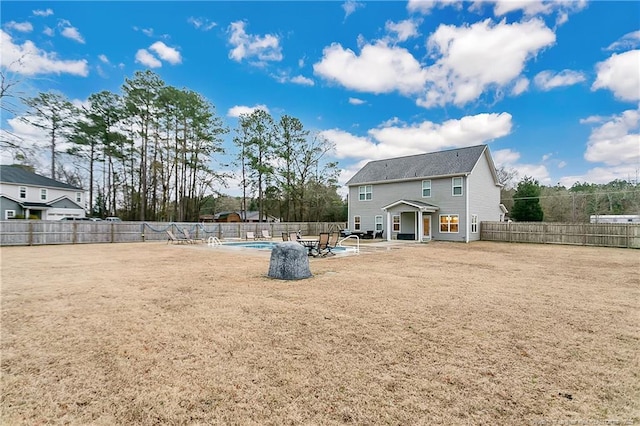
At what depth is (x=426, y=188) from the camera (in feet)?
75.9

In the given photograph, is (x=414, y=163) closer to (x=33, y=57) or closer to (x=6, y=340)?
(x=33, y=57)

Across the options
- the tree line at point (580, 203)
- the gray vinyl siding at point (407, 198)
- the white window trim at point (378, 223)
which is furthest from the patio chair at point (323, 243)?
the tree line at point (580, 203)

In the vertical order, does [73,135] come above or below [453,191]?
above

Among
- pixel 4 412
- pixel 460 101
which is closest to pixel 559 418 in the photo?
pixel 4 412

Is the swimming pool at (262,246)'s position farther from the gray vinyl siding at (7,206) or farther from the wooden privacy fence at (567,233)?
the gray vinyl siding at (7,206)

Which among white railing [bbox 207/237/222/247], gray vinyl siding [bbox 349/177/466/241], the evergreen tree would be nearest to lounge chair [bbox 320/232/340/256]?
white railing [bbox 207/237/222/247]

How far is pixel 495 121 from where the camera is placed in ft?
78.4

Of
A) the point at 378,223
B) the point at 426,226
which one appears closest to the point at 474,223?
the point at 426,226

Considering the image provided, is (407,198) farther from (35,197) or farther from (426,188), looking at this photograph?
(35,197)

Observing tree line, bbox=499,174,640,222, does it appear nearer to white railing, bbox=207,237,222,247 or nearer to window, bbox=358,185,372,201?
window, bbox=358,185,372,201

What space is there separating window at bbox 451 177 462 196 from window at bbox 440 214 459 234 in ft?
5.42

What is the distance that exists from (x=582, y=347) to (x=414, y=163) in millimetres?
22803

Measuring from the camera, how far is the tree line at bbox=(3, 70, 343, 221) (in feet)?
89.1

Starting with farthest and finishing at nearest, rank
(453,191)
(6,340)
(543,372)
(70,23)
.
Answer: (453,191) → (70,23) → (6,340) → (543,372)
